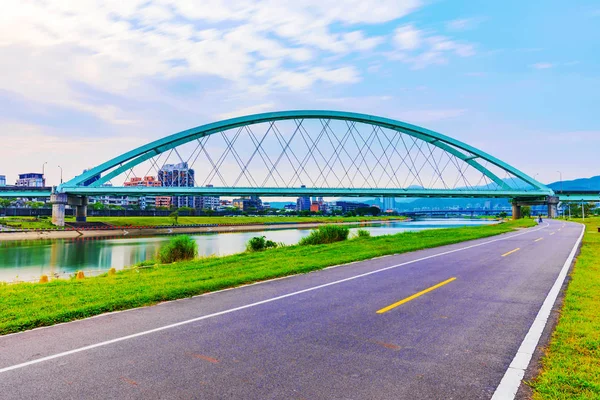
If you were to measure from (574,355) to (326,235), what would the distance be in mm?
20950

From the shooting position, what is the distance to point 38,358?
504cm

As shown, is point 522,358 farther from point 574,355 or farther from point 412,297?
point 412,297

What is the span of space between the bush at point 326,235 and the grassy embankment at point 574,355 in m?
17.6

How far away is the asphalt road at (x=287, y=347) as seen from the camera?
4.14 m

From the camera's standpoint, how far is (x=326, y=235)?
2577 centimetres

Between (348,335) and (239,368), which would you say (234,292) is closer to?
(348,335)

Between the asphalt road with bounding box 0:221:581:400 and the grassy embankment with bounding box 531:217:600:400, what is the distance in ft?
1.50

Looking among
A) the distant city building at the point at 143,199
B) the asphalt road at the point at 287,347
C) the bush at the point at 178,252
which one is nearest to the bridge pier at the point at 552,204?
the bush at the point at 178,252

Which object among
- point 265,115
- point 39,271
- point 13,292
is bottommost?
point 39,271

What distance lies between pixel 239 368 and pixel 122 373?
4.37 ft

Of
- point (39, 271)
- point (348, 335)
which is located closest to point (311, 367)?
point (348, 335)

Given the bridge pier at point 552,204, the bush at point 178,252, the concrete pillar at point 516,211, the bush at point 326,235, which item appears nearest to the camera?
Result: the bush at point 178,252

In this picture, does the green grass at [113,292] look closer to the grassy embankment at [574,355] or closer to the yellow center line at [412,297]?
the yellow center line at [412,297]

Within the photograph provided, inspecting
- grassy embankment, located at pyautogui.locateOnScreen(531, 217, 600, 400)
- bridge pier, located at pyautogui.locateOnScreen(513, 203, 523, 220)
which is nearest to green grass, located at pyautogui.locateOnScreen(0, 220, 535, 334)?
grassy embankment, located at pyautogui.locateOnScreen(531, 217, 600, 400)
